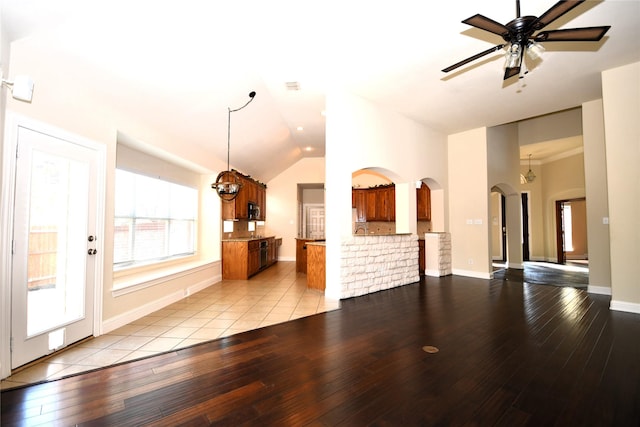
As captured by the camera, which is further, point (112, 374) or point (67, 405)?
point (112, 374)

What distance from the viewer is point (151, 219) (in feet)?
15.1

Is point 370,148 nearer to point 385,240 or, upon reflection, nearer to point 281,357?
point 385,240

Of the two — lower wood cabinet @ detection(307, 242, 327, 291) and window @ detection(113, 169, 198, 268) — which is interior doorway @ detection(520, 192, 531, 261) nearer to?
lower wood cabinet @ detection(307, 242, 327, 291)

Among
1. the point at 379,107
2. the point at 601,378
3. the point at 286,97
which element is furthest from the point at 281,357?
the point at 379,107

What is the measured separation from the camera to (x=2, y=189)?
207 cm

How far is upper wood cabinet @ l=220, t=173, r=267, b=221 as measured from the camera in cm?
625

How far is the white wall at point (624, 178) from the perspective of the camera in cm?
367

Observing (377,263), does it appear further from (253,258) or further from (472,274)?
(253,258)

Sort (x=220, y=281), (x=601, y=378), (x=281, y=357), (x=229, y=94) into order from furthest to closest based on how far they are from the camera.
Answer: (x=220, y=281), (x=229, y=94), (x=281, y=357), (x=601, y=378)

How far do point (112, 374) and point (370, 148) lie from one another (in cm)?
437

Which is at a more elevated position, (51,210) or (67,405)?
(51,210)

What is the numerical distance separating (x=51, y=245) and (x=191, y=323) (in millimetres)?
1599

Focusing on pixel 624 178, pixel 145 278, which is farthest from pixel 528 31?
pixel 145 278

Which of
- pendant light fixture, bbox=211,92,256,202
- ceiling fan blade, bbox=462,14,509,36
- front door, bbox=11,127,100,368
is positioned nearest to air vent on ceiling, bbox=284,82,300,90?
pendant light fixture, bbox=211,92,256,202
